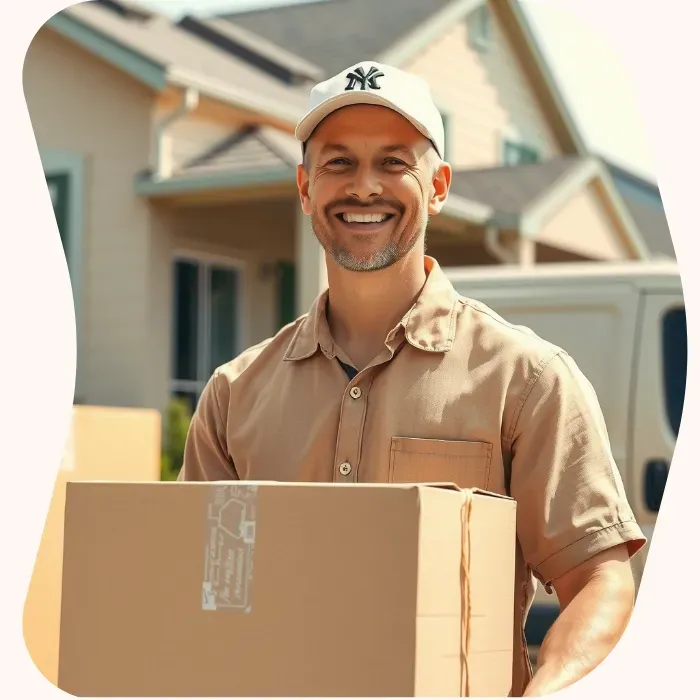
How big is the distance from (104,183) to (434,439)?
816 cm

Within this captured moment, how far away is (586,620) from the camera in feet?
7.07

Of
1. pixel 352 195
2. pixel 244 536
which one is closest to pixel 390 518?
pixel 244 536

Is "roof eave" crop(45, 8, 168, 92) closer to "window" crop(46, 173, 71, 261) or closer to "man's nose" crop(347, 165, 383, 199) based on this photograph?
"window" crop(46, 173, 71, 261)

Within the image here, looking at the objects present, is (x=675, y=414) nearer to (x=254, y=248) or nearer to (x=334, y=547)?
(x=334, y=547)

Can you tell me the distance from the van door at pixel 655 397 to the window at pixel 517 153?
943 cm

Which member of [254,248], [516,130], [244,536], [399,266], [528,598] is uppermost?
[516,130]

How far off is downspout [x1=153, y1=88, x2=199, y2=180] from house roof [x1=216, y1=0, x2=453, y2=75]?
8.78ft

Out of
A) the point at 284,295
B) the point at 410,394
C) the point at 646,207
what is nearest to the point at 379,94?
the point at 410,394

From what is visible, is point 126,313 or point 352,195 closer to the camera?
point 352,195

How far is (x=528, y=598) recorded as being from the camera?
242 cm

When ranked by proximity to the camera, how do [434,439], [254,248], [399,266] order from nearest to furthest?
1. [434,439]
2. [399,266]
3. [254,248]

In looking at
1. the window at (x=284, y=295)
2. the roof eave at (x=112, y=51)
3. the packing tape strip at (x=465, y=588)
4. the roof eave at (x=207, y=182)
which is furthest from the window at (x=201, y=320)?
the packing tape strip at (x=465, y=588)

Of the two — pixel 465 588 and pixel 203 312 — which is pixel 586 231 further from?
pixel 465 588

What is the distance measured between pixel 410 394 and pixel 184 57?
8.51 meters
